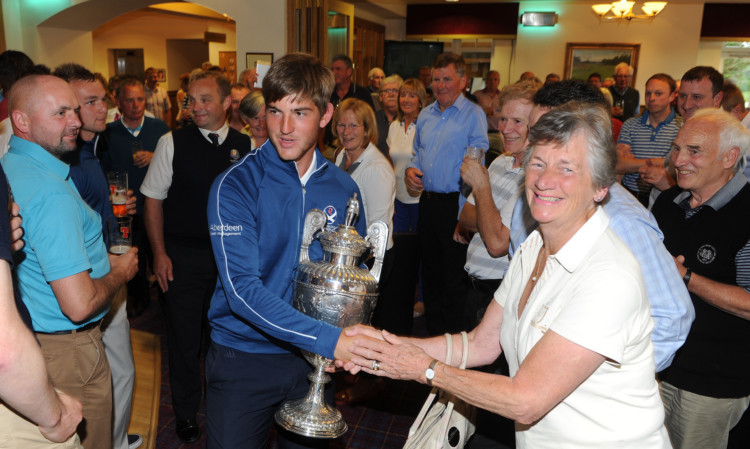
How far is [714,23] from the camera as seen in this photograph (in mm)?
11750

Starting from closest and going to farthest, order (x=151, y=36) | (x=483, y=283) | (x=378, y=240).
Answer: (x=378, y=240) → (x=483, y=283) → (x=151, y=36)

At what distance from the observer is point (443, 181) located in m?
4.58

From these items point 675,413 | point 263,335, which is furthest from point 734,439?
point 263,335

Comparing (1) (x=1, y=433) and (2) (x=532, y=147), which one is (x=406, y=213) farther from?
(1) (x=1, y=433)

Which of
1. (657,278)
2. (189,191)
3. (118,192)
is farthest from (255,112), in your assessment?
(657,278)

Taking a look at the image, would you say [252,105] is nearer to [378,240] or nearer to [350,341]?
[378,240]

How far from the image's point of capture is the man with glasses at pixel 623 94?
878cm

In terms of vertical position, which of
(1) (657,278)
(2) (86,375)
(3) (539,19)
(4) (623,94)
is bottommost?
(2) (86,375)

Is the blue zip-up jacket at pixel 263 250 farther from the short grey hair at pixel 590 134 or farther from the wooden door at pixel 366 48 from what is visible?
the wooden door at pixel 366 48

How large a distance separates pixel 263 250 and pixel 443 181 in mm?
2983

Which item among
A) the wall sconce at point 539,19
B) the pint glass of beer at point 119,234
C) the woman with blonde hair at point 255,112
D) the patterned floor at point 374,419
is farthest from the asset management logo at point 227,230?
the wall sconce at point 539,19

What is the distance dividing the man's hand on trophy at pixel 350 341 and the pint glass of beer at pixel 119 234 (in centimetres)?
118

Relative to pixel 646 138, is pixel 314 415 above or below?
below

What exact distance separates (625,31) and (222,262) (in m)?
12.8
